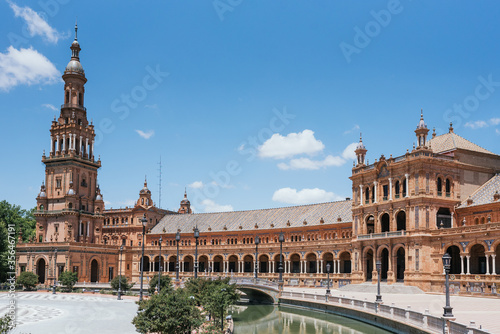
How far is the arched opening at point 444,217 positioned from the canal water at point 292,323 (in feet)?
69.6

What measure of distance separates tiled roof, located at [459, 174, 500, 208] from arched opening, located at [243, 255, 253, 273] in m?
40.3

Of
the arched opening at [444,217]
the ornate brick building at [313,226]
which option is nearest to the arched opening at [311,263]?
the ornate brick building at [313,226]

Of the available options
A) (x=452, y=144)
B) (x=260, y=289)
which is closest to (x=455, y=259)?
(x=452, y=144)

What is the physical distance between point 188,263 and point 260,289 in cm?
4178

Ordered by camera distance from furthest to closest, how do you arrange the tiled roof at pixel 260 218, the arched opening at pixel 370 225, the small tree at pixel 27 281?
the tiled roof at pixel 260 218 < the small tree at pixel 27 281 < the arched opening at pixel 370 225

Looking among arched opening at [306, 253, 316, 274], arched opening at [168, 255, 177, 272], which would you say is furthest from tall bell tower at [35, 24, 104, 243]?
arched opening at [306, 253, 316, 274]

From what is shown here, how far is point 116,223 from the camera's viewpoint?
109375 millimetres

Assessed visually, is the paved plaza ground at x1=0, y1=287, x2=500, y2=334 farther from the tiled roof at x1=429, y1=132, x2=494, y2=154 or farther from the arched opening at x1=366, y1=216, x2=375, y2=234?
the tiled roof at x1=429, y1=132, x2=494, y2=154

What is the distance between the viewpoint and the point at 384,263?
2680 inches

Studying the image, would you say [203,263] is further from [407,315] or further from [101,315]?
[407,315]

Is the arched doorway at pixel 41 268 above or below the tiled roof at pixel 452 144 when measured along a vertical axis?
below

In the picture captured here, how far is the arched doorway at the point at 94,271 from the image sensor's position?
96.4m

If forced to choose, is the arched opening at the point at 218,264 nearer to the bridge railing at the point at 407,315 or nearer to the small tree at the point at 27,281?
the small tree at the point at 27,281

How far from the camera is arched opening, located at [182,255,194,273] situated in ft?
327
